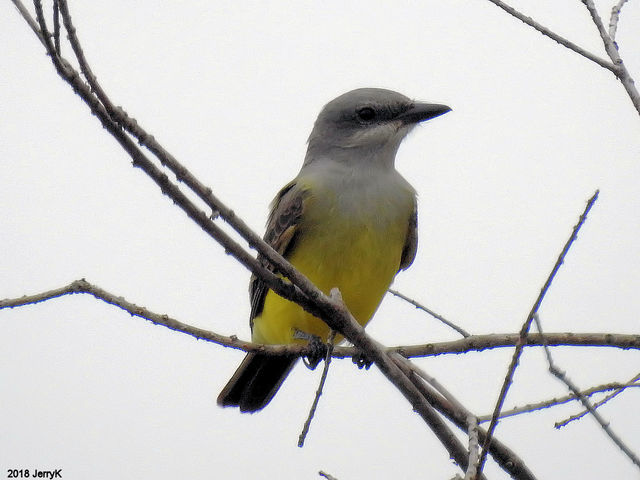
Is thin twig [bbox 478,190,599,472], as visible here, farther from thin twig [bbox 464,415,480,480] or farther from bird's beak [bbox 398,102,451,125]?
bird's beak [bbox 398,102,451,125]

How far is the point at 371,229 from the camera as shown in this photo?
217 inches

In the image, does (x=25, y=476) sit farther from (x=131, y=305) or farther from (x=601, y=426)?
(x=601, y=426)

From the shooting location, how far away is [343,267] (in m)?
5.36

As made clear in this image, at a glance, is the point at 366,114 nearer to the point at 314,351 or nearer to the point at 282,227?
the point at 282,227

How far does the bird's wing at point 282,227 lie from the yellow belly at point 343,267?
0.26 ft

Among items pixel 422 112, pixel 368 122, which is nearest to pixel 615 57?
pixel 422 112

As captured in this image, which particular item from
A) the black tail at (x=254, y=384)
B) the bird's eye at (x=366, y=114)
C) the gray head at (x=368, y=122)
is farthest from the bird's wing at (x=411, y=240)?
the black tail at (x=254, y=384)

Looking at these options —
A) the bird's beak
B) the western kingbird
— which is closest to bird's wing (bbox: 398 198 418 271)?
the western kingbird

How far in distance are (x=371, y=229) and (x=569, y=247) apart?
310cm

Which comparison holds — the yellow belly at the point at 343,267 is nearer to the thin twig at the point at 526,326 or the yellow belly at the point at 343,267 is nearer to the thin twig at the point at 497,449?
the thin twig at the point at 497,449

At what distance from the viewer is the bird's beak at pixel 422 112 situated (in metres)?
6.11

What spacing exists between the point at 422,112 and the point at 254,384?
2361 millimetres

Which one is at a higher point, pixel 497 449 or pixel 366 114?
pixel 366 114

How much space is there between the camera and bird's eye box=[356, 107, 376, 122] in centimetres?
629
